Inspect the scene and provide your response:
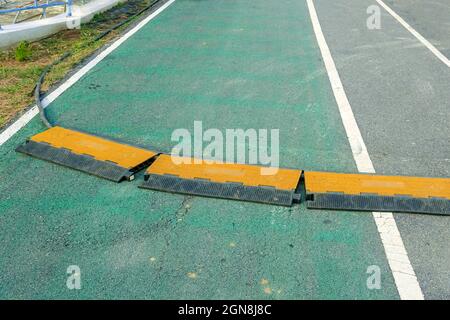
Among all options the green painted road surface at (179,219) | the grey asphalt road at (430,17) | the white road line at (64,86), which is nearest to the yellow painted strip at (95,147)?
the green painted road surface at (179,219)

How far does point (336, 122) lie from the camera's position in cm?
648

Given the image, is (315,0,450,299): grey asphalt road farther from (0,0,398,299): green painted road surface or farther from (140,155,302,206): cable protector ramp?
(140,155,302,206): cable protector ramp

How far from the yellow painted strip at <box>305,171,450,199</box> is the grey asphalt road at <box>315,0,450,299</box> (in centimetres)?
23

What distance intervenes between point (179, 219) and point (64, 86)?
13.3 ft

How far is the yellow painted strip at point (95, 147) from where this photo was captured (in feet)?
18.1

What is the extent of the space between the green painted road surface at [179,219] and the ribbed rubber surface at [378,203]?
107 mm

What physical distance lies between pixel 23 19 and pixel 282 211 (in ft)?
30.9

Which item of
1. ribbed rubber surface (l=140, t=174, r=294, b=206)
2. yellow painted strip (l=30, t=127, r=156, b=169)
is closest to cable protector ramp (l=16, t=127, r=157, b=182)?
yellow painted strip (l=30, t=127, r=156, b=169)

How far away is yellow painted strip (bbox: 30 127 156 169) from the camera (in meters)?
5.52

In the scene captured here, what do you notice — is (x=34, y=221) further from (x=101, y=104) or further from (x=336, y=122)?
(x=336, y=122)

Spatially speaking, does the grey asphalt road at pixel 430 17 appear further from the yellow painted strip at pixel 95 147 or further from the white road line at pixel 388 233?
the yellow painted strip at pixel 95 147

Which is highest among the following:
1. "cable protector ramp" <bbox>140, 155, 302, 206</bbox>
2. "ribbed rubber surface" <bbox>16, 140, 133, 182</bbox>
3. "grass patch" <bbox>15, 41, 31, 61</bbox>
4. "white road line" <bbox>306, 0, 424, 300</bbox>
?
"grass patch" <bbox>15, 41, 31, 61</bbox>
